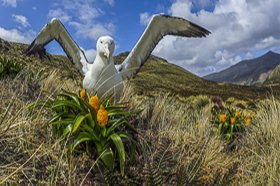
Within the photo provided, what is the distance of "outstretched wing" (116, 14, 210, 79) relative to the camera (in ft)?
14.9

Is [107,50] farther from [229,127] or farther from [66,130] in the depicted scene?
[229,127]

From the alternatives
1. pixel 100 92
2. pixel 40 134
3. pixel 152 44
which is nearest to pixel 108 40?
pixel 100 92

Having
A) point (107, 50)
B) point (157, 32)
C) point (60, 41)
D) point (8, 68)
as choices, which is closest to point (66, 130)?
point (107, 50)

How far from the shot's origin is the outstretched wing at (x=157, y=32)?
4.55 m

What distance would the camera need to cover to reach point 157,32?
4.79 m

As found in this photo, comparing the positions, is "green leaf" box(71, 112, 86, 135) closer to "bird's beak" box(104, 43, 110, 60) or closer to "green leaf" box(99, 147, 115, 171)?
"green leaf" box(99, 147, 115, 171)

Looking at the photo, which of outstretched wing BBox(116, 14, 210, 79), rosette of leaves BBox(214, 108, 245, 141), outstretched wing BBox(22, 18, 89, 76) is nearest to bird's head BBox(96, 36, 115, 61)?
outstretched wing BBox(116, 14, 210, 79)

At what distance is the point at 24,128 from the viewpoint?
6.72ft

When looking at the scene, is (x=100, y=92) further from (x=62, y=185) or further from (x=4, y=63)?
(x=4, y=63)

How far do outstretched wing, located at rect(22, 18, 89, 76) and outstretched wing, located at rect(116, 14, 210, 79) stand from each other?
3.79 feet

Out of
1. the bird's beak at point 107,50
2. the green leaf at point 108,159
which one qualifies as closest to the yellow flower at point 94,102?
the green leaf at point 108,159

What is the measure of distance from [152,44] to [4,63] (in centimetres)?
389

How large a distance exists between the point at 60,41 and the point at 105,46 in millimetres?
2247

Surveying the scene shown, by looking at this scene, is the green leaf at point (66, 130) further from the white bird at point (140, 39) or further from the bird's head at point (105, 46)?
the white bird at point (140, 39)
